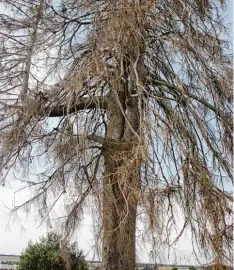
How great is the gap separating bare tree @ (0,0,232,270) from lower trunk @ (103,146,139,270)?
0.04 feet

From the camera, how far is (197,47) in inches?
203

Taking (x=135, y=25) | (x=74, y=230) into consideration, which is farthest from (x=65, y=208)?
(x=135, y=25)

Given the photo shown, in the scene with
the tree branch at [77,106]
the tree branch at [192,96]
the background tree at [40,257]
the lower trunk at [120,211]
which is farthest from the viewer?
the background tree at [40,257]

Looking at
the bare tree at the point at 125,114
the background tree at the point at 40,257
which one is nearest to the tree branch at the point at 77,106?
the bare tree at the point at 125,114

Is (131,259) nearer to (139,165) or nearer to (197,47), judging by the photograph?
(139,165)

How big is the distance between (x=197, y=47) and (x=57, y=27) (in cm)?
172

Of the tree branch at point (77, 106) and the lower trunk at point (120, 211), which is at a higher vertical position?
the tree branch at point (77, 106)

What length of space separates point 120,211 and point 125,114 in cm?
112

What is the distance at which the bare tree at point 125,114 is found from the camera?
14.2 feet

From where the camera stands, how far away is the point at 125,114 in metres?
5.23

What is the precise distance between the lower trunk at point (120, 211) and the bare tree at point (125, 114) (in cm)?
1

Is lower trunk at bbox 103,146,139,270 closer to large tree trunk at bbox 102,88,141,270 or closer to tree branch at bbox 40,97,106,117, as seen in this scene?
large tree trunk at bbox 102,88,141,270

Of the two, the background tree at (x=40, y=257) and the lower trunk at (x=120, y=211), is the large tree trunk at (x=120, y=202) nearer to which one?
the lower trunk at (x=120, y=211)

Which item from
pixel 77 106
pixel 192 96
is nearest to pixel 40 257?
pixel 77 106
